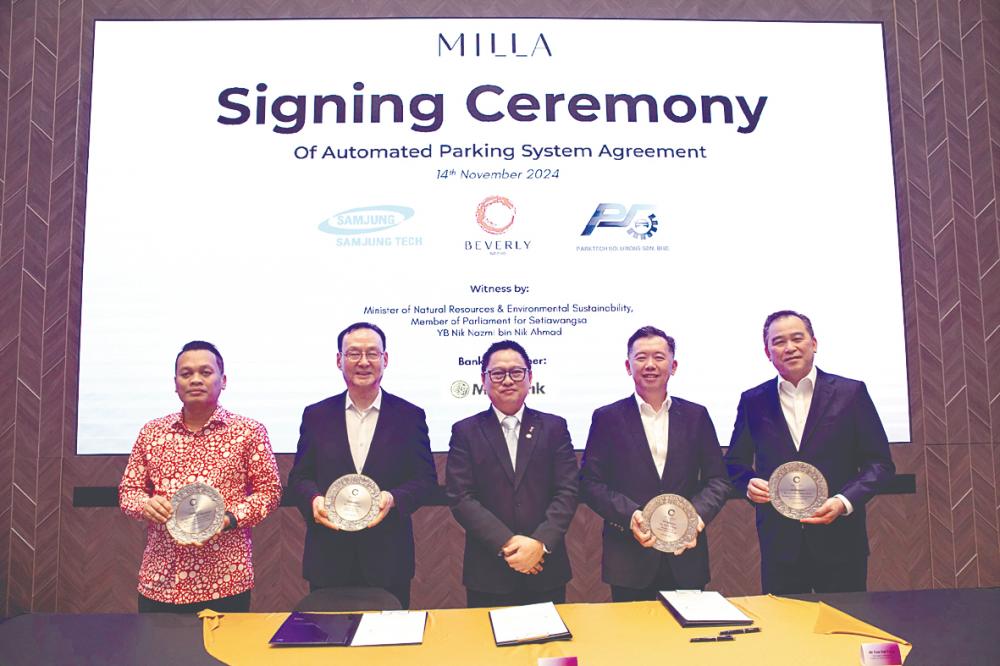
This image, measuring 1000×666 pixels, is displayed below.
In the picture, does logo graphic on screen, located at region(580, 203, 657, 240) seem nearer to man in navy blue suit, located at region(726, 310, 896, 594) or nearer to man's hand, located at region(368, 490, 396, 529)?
man in navy blue suit, located at region(726, 310, 896, 594)

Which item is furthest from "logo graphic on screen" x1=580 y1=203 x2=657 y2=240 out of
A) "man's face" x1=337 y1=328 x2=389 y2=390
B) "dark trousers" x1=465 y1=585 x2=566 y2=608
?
"dark trousers" x1=465 y1=585 x2=566 y2=608

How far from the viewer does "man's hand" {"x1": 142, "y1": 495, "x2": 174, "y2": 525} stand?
231 cm

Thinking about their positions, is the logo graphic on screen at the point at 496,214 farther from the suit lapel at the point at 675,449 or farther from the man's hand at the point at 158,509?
the man's hand at the point at 158,509

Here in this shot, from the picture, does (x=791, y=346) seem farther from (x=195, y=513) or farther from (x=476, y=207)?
(x=195, y=513)

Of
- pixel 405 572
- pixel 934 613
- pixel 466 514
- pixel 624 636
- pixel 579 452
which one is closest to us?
pixel 624 636

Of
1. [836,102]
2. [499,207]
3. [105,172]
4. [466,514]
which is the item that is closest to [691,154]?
[836,102]

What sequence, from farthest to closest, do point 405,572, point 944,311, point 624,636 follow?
point 944,311 < point 405,572 < point 624,636

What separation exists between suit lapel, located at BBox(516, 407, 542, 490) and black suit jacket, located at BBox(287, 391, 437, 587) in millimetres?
413

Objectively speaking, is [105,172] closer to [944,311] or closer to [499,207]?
[499,207]

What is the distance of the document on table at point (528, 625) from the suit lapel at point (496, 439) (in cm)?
75

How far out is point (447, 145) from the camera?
3.44 m

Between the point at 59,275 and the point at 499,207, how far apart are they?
2.48 m

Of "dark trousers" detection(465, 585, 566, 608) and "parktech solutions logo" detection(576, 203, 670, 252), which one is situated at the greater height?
"parktech solutions logo" detection(576, 203, 670, 252)

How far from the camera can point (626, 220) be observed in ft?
11.1
